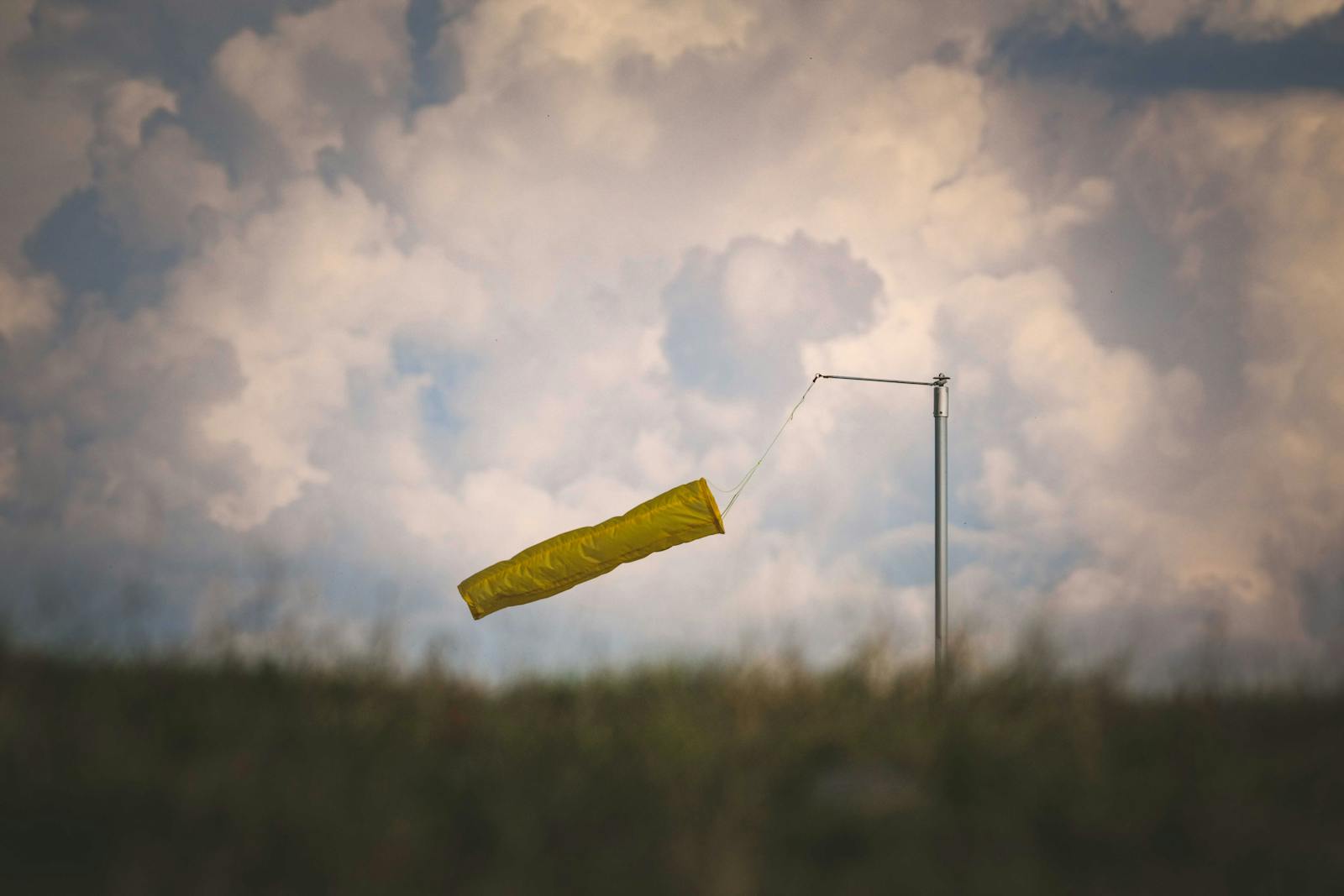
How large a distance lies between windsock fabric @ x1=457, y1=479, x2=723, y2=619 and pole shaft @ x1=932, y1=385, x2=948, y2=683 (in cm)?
192

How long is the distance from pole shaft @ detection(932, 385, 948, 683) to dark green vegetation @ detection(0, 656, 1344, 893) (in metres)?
2.02

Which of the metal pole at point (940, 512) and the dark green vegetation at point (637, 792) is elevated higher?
the metal pole at point (940, 512)

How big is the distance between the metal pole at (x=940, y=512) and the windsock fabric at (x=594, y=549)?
1.92m

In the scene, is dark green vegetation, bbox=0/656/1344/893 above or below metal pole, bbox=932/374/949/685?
below

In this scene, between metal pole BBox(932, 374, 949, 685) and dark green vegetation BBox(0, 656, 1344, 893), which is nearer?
dark green vegetation BBox(0, 656, 1344, 893)

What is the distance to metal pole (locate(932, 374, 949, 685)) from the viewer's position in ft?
30.3

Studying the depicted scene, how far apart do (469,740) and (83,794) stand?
6.47 ft

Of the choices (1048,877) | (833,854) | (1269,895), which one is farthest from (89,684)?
(1269,895)

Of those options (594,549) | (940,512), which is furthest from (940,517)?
(594,549)

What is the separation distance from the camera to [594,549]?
10.2 metres

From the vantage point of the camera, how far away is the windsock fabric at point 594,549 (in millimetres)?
9891

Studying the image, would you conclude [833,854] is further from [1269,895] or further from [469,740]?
[469,740]

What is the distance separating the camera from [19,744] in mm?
5367

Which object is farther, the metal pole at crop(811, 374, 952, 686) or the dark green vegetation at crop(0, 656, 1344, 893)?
the metal pole at crop(811, 374, 952, 686)
